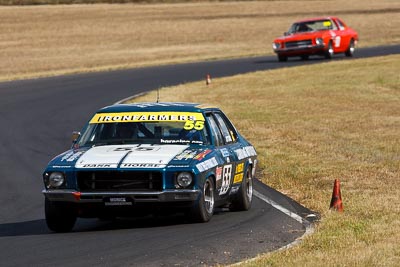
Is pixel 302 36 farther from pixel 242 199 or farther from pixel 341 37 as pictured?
pixel 242 199

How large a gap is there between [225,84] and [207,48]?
21291mm

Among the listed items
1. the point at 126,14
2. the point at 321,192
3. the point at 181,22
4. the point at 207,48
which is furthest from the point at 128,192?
the point at 126,14

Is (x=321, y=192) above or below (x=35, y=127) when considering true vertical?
above

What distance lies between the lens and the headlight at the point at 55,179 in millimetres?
11000

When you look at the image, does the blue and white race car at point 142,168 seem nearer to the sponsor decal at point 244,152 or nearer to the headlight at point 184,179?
Answer: the headlight at point 184,179

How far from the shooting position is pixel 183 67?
41906 mm

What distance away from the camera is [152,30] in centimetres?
6469

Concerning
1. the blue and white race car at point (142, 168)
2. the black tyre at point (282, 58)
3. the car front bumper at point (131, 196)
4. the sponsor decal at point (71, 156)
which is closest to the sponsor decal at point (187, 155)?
the blue and white race car at point (142, 168)

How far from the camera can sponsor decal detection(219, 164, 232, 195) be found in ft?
38.7

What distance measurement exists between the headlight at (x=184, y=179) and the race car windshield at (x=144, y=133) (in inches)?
39.1

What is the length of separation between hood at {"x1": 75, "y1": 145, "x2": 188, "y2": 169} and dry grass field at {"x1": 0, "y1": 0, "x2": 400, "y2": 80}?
28.3 metres

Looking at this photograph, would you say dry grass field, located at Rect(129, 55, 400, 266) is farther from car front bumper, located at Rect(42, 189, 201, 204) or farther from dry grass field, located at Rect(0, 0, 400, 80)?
dry grass field, located at Rect(0, 0, 400, 80)

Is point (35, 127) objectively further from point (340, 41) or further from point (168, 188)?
point (340, 41)

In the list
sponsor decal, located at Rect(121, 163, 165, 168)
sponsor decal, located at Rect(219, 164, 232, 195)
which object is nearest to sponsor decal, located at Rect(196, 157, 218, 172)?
sponsor decal, located at Rect(219, 164, 232, 195)
